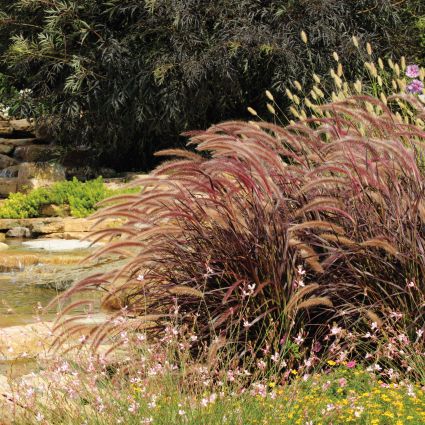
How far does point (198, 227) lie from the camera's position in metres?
4.13

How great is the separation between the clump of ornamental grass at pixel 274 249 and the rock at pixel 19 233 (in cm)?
856

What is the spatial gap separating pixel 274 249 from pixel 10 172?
13133 millimetres

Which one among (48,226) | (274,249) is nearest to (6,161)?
(48,226)

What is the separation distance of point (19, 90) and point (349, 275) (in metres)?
15.7

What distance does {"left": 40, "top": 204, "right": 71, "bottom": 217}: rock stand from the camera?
12977 mm

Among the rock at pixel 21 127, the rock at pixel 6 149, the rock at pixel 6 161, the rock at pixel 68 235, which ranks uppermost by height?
the rock at pixel 21 127

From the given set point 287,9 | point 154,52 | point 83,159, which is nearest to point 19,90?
point 83,159

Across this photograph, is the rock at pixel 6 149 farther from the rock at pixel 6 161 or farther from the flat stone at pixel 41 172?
the flat stone at pixel 41 172

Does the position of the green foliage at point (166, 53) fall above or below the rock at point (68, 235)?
above

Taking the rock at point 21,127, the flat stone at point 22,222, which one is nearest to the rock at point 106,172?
the rock at point 21,127

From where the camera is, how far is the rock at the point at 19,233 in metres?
12.5

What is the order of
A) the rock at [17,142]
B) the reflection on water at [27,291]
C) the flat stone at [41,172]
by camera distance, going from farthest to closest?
the rock at [17,142] < the flat stone at [41,172] < the reflection on water at [27,291]

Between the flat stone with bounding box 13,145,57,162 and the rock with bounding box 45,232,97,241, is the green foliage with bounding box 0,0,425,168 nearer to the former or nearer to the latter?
the flat stone with bounding box 13,145,57,162

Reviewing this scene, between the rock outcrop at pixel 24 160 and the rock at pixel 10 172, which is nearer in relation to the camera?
the rock outcrop at pixel 24 160
